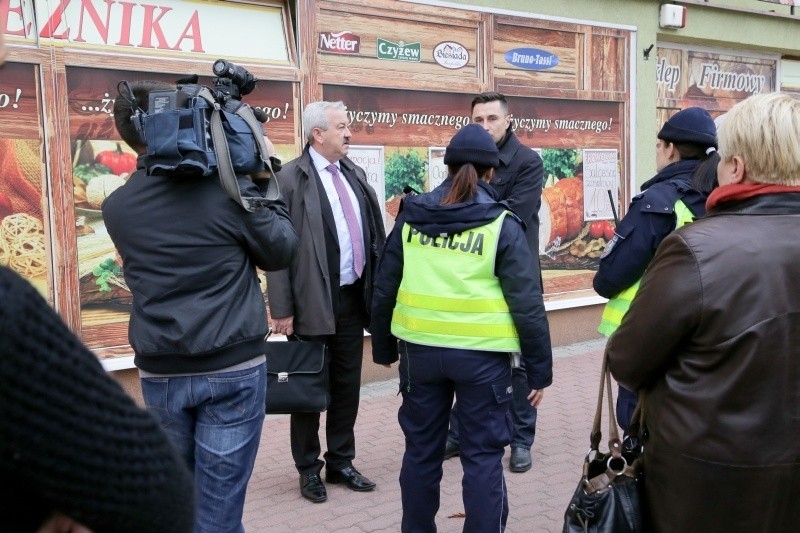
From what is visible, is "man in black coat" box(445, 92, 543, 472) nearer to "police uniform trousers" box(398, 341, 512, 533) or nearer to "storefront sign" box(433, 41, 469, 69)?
"police uniform trousers" box(398, 341, 512, 533)

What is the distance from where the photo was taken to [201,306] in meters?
2.89

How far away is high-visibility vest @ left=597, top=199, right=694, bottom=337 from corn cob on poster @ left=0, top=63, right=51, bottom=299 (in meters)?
3.80

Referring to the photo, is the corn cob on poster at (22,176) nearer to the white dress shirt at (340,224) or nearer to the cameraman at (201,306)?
the white dress shirt at (340,224)

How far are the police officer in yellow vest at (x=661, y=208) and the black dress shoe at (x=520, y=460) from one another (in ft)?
5.25

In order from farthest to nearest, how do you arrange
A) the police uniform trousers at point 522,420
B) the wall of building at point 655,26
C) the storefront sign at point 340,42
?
the wall of building at point 655,26 < the storefront sign at point 340,42 < the police uniform trousers at point 522,420

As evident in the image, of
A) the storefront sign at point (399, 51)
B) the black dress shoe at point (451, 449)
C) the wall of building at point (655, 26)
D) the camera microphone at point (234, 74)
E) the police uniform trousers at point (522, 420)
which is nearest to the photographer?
the camera microphone at point (234, 74)

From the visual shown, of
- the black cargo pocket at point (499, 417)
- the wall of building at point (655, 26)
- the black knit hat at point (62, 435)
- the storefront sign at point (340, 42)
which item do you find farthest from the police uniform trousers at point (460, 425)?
the wall of building at point (655, 26)

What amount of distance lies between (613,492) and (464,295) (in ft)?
4.07

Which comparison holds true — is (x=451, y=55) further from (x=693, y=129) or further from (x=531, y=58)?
(x=693, y=129)

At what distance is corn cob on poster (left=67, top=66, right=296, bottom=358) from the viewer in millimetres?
6020

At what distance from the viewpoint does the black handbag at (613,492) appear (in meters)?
2.51

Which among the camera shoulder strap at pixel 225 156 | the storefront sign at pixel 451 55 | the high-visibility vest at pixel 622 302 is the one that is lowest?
the high-visibility vest at pixel 622 302

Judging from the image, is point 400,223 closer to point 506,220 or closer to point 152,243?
point 506,220

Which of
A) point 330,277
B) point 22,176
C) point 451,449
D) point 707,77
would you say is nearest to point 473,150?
point 330,277
